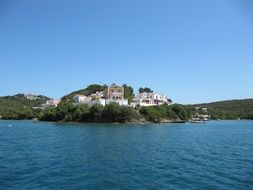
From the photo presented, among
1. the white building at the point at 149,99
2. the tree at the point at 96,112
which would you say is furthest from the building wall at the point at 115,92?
the tree at the point at 96,112

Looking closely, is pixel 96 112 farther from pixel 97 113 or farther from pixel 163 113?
pixel 163 113

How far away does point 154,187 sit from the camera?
2053cm

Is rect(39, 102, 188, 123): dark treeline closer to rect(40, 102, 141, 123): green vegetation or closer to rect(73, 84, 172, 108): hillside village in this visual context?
rect(40, 102, 141, 123): green vegetation

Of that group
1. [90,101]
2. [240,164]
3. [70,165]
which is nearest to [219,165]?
[240,164]

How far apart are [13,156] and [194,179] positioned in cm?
1755

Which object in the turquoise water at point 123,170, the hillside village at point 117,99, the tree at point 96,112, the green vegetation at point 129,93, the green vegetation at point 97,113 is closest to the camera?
the turquoise water at point 123,170

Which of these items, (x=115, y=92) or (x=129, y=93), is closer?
(x=115, y=92)

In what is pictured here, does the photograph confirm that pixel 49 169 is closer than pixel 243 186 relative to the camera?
No

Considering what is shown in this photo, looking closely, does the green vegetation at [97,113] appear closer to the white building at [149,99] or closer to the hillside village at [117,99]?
the hillside village at [117,99]

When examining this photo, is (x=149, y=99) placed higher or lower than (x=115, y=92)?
lower

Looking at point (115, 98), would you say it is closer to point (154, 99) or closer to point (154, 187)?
point (154, 99)

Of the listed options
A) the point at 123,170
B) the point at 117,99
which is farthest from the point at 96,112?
the point at 123,170

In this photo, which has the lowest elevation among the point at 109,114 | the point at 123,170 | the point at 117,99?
the point at 123,170

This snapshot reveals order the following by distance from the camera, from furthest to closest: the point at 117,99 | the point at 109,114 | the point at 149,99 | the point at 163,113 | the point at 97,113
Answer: the point at 149,99 → the point at 117,99 → the point at 163,113 → the point at 97,113 → the point at 109,114
